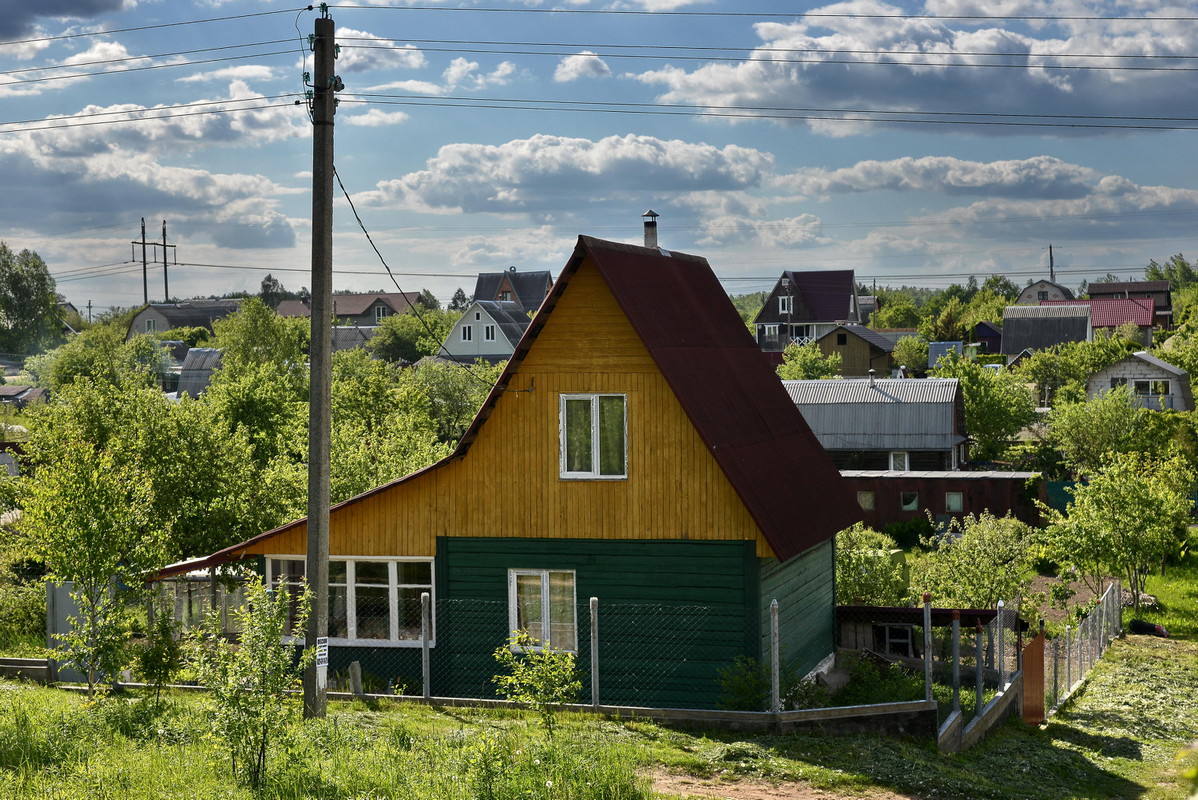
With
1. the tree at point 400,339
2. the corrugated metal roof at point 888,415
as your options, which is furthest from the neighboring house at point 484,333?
the corrugated metal roof at point 888,415

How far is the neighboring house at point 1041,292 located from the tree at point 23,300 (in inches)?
5340

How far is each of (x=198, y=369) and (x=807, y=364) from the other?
47.8 meters

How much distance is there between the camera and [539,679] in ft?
41.9

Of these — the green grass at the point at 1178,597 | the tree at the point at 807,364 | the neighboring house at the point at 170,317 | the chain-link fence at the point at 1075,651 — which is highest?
the neighboring house at the point at 170,317

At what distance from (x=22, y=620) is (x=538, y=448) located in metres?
15.2

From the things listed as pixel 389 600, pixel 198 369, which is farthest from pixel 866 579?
pixel 198 369

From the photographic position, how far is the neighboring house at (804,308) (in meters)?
106

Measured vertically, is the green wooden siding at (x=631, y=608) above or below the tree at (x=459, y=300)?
below

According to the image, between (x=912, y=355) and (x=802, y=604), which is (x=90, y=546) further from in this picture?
(x=912, y=355)

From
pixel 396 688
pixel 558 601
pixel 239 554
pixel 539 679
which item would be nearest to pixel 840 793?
pixel 539 679

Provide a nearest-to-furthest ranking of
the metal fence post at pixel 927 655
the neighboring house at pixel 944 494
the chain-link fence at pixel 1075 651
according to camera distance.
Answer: the metal fence post at pixel 927 655
the chain-link fence at pixel 1075 651
the neighboring house at pixel 944 494

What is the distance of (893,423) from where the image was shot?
5028 centimetres

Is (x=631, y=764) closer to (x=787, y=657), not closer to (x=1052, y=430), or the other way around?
(x=787, y=657)

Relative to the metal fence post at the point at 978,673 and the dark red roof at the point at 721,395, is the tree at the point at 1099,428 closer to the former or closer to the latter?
the dark red roof at the point at 721,395
